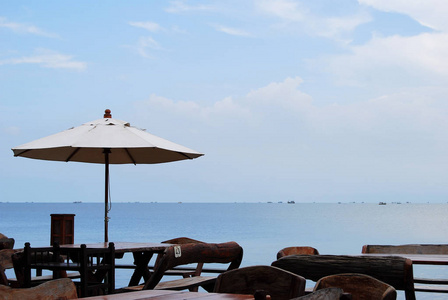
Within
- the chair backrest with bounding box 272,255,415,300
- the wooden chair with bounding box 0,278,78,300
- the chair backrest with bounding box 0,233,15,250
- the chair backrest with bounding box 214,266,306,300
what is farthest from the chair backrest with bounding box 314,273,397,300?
the chair backrest with bounding box 0,233,15,250

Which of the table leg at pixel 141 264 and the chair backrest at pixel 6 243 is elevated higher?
the chair backrest at pixel 6 243

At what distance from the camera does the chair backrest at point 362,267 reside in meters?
4.22

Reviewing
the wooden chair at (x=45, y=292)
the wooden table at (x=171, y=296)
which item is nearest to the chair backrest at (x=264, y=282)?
the wooden table at (x=171, y=296)

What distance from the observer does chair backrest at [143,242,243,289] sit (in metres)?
4.57

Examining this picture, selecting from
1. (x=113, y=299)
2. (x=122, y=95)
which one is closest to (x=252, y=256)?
(x=122, y=95)

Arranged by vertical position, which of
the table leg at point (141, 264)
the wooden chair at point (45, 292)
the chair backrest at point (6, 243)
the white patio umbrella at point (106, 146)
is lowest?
the table leg at point (141, 264)

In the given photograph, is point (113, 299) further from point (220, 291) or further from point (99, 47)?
point (99, 47)

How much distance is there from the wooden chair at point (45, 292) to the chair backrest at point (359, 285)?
1.16m

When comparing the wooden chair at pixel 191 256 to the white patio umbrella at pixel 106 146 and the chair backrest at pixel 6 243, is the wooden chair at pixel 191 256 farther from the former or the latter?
the chair backrest at pixel 6 243

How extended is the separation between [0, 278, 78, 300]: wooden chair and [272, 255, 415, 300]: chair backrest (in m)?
2.06

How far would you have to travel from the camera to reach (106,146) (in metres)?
6.65

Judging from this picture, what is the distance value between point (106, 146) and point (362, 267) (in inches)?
124

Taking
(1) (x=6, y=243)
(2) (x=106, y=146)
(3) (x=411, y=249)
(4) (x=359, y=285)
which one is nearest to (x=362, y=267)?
(4) (x=359, y=285)

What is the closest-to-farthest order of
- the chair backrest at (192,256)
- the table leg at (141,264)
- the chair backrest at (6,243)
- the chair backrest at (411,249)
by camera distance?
the chair backrest at (192,256), the chair backrest at (411,249), the table leg at (141,264), the chair backrest at (6,243)
